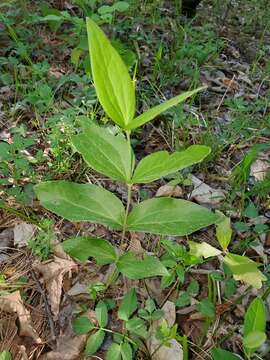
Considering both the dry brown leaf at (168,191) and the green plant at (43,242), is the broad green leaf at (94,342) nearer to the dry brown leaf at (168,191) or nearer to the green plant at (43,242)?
the green plant at (43,242)

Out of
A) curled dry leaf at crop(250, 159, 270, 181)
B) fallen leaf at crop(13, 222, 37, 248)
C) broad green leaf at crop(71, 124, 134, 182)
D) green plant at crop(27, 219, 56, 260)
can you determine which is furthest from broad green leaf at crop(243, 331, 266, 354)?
curled dry leaf at crop(250, 159, 270, 181)

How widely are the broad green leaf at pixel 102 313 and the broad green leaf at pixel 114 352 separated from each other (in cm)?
8

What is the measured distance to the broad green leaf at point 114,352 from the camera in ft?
3.99

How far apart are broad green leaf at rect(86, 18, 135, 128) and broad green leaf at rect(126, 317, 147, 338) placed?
66 centimetres

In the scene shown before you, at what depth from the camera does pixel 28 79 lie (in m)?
2.37

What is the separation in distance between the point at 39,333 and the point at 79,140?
2.27ft

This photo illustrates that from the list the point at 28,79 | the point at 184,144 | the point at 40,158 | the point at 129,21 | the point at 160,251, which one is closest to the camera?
the point at 160,251

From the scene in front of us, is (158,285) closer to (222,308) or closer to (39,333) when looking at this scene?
(222,308)

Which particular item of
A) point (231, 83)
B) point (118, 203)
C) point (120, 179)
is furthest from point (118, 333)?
point (231, 83)

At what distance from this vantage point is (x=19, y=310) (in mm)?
1413

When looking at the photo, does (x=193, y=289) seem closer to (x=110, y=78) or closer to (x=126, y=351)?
(x=126, y=351)

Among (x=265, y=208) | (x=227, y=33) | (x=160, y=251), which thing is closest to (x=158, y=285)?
(x=160, y=251)

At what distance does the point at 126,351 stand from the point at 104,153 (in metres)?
0.61

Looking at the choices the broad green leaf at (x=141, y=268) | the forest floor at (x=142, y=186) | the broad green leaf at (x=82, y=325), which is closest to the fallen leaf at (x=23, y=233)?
the forest floor at (x=142, y=186)
